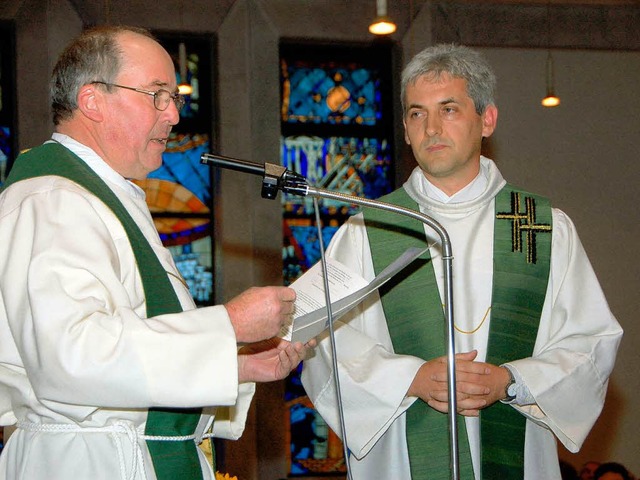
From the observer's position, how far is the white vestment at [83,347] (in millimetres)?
2252

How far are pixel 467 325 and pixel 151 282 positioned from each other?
4.53 ft

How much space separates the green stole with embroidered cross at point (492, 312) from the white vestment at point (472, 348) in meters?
0.03

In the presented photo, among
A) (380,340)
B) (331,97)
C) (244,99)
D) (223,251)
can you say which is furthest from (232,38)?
(380,340)

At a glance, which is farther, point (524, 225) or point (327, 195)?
point (524, 225)

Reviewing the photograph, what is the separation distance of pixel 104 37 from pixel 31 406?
104 cm

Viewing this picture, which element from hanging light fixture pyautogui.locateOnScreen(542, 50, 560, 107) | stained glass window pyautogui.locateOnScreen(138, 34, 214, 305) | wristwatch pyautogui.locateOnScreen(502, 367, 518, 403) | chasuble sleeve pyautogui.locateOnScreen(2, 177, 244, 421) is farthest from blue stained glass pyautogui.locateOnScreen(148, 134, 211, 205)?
chasuble sleeve pyautogui.locateOnScreen(2, 177, 244, 421)

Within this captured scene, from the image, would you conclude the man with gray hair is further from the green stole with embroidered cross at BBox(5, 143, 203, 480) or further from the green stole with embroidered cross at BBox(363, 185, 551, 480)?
the green stole with embroidered cross at BBox(5, 143, 203, 480)

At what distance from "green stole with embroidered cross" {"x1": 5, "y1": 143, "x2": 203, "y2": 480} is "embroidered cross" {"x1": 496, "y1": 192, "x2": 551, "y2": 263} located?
1.54m

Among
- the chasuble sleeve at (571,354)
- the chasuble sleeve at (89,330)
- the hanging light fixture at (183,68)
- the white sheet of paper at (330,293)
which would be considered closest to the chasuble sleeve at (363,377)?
the chasuble sleeve at (571,354)

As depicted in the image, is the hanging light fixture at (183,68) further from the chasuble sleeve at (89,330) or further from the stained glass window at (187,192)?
the chasuble sleeve at (89,330)

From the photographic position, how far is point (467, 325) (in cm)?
366

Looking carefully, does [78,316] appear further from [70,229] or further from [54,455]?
[54,455]

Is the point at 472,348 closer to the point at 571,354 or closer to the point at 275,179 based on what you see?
the point at 571,354

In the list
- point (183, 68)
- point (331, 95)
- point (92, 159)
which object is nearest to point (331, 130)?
point (331, 95)
